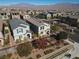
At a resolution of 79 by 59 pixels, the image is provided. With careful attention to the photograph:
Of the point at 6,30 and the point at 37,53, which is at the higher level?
the point at 6,30

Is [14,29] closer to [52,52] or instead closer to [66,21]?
[52,52]

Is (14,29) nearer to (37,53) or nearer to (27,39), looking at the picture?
(27,39)

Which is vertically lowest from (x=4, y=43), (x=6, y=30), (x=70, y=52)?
(x=70, y=52)

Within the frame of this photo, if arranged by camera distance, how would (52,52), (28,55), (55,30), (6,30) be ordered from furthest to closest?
(55,30) → (6,30) → (52,52) → (28,55)

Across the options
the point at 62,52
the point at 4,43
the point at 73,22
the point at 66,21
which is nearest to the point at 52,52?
the point at 62,52

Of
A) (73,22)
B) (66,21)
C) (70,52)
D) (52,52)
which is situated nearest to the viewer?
(52,52)

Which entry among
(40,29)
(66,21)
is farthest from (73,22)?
(40,29)

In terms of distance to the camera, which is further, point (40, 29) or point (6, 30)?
point (40, 29)

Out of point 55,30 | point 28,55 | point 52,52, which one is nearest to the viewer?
point 28,55

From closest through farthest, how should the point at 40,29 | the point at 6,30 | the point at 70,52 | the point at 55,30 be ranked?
the point at 70,52, the point at 6,30, the point at 40,29, the point at 55,30
